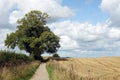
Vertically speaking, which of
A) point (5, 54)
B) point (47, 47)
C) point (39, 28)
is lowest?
point (5, 54)

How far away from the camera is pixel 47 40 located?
90.2 m

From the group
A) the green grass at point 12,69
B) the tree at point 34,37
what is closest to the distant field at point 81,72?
the green grass at point 12,69

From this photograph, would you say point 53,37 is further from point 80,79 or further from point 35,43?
point 80,79

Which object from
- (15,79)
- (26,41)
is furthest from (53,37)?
(15,79)

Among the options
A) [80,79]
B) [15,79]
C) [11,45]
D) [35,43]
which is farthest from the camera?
[11,45]

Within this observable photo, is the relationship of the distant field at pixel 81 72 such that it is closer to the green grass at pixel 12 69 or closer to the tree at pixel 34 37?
the green grass at pixel 12 69

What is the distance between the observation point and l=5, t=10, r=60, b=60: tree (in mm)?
89312

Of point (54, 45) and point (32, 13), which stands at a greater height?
point (32, 13)

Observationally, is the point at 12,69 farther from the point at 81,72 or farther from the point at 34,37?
the point at 34,37

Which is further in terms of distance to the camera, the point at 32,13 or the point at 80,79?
the point at 32,13

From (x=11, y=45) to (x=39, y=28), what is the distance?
29.7 feet

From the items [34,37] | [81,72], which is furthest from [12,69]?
[34,37]

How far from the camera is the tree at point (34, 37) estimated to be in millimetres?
89312

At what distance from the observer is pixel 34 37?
301 feet
